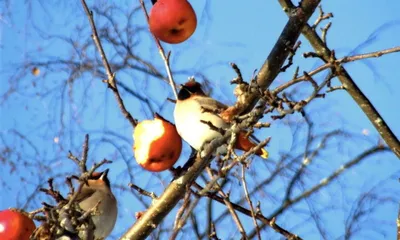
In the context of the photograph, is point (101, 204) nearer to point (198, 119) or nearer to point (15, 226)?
point (198, 119)

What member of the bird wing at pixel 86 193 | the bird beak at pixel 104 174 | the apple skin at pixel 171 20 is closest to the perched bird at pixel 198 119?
the apple skin at pixel 171 20

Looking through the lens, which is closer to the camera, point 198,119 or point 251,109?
point 251,109

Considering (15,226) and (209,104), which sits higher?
(209,104)

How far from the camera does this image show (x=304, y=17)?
151 centimetres

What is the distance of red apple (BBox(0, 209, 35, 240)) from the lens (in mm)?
1418

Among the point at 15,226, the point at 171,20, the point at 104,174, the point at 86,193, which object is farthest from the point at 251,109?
the point at 104,174

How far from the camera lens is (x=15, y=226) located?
4.65ft

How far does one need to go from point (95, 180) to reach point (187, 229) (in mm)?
769

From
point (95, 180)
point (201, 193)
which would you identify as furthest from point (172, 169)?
point (95, 180)

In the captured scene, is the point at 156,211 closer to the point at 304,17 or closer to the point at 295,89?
the point at 304,17

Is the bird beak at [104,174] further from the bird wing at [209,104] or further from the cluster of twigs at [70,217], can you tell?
the cluster of twigs at [70,217]

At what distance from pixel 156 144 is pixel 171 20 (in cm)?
32

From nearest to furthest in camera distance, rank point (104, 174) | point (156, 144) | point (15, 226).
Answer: point (15, 226) → point (156, 144) → point (104, 174)

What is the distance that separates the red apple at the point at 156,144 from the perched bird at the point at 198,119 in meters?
0.03
